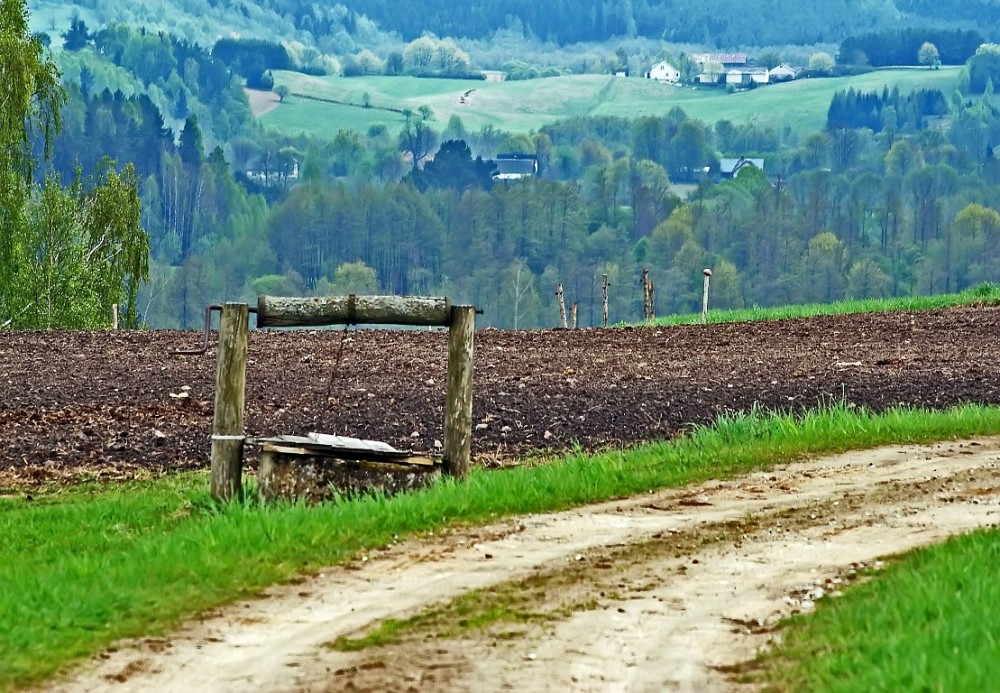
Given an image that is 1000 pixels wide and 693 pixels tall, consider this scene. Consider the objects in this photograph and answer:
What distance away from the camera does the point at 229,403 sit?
42.1 ft

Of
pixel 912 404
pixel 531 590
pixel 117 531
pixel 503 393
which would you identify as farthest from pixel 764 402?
pixel 531 590

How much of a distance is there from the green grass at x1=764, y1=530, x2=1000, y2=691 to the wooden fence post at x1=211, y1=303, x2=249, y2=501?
528 centimetres

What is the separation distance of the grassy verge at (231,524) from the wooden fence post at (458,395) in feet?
0.69

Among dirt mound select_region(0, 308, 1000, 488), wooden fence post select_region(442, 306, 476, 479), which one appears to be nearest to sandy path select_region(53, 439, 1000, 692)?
wooden fence post select_region(442, 306, 476, 479)

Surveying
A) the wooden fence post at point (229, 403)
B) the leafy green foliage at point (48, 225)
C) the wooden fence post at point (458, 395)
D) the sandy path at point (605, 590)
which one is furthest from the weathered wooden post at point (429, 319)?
the leafy green foliage at point (48, 225)

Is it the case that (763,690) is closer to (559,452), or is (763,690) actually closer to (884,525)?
(884,525)

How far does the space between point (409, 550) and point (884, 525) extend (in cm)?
317

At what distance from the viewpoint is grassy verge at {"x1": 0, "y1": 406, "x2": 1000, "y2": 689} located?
29.1 feet

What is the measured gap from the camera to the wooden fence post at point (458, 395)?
1312 centimetres

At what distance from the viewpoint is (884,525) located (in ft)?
37.0

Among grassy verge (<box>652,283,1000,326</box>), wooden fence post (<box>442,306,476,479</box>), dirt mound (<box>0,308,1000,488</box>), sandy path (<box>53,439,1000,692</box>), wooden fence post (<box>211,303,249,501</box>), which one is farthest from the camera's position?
grassy verge (<box>652,283,1000,326</box>)

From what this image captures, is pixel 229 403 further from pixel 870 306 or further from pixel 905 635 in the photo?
pixel 870 306

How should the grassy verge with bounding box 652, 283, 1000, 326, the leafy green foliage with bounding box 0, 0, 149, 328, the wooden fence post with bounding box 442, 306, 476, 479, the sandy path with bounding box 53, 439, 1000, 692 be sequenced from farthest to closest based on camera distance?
the leafy green foliage with bounding box 0, 0, 149, 328 < the grassy verge with bounding box 652, 283, 1000, 326 < the wooden fence post with bounding box 442, 306, 476, 479 < the sandy path with bounding box 53, 439, 1000, 692

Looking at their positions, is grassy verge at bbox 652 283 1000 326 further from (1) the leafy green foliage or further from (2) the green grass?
(2) the green grass
